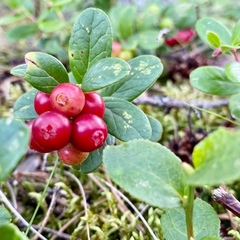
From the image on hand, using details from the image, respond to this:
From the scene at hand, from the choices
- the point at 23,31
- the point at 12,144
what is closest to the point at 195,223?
the point at 12,144

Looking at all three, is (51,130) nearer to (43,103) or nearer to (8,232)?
(43,103)

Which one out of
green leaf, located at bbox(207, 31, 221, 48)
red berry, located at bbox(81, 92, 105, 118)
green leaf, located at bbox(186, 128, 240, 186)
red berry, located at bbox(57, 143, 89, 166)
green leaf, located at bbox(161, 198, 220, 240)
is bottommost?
green leaf, located at bbox(161, 198, 220, 240)

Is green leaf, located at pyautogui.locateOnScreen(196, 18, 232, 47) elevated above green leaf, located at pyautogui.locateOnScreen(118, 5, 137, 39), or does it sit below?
above

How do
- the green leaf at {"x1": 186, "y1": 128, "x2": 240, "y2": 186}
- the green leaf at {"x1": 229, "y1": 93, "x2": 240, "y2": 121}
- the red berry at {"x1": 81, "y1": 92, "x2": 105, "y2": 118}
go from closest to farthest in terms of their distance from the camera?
the green leaf at {"x1": 186, "y1": 128, "x2": 240, "y2": 186}, the red berry at {"x1": 81, "y1": 92, "x2": 105, "y2": 118}, the green leaf at {"x1": 229, "y1": 93, "x2": 240, "y2": 121}

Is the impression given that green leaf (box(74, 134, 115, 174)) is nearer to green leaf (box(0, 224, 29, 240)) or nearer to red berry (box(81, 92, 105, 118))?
red berry (box(81, 92, 105, 118))

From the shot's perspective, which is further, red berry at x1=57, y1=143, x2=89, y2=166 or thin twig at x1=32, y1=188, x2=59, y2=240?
thin twig at x1=32, y1=188, x2=59, y2=240

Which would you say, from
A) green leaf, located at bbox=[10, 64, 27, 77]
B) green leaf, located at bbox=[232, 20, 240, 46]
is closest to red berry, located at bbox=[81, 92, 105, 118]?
green leaf, located at bbox=[10, 64, 27, 77]
